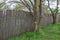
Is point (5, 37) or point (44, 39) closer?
point (5, 37)

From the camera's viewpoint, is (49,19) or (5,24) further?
(49,19)

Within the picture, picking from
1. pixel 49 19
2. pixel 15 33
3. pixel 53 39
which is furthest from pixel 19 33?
pixel 49 19

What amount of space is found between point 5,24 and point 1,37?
2.31ft

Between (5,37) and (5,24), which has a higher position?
(5,24)

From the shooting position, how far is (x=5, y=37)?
866 centimetres

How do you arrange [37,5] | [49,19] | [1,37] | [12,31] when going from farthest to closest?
[49,19] → [37,5] → [12,31] → [1,37]

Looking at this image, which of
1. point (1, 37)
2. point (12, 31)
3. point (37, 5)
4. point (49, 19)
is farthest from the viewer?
point (49, 19)

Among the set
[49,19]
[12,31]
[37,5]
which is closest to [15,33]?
[12,31]

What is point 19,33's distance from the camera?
995cm

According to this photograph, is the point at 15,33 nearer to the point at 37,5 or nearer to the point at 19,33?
the point at 19,33

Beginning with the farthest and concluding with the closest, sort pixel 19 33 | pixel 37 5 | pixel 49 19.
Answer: pixel 49 19, pixel 37 5, pixel 19 33

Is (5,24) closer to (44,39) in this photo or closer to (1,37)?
(1,37)

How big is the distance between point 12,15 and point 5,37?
1.32m

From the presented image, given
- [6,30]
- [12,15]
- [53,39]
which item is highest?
[12,15]
